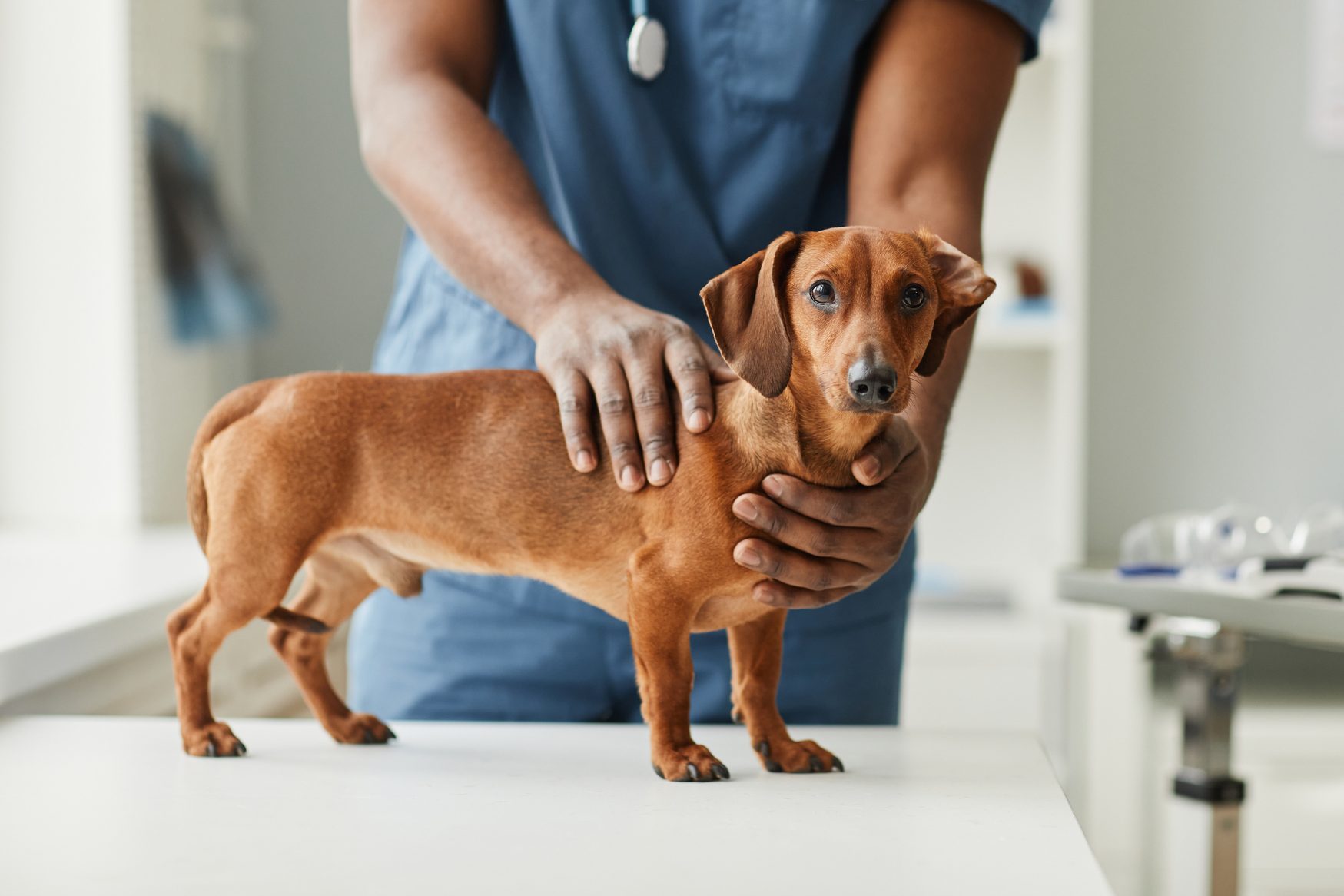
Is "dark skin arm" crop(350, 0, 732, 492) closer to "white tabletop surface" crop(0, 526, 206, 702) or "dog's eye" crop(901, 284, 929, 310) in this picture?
"dog's eye" crop(901, 284, 929, 310)

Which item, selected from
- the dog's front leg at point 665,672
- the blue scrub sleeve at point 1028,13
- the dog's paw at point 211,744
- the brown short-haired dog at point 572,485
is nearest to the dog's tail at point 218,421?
the brown short-haired dog at point 572,485

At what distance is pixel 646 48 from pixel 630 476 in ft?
1.25

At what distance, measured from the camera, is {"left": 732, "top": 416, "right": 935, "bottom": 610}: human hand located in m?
0.68

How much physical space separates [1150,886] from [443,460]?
5.54 feet

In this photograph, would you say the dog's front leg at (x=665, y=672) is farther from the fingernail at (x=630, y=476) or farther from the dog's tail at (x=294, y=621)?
the dog's tail at (x=294, y=621)

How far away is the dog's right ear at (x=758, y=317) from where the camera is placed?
0.64 m

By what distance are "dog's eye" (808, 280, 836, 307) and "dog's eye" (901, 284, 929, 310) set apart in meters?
0.04

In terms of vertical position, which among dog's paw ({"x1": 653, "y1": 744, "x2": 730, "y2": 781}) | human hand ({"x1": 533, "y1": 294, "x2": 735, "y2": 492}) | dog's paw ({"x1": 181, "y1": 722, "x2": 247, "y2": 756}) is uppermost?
human hand ({"x1": 533, "y1": 294, "x2": 735, "y2": 492})

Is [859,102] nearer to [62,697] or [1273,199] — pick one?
[62,697]

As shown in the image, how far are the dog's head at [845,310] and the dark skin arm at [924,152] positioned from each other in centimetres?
8

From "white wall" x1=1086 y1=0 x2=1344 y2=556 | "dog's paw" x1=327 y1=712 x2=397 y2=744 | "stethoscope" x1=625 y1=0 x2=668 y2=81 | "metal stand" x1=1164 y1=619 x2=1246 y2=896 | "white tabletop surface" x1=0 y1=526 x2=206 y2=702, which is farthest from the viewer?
"white wall" x1=1086 y1=0 x2=1344 y2=556

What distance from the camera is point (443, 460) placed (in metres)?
0.73

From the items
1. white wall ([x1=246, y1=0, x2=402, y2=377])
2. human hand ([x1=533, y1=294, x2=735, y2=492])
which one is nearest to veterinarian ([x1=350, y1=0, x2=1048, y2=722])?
human hand ([x1=533, y1=294, x2=735, y2=492])

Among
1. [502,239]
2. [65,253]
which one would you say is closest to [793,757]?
[502,239]
